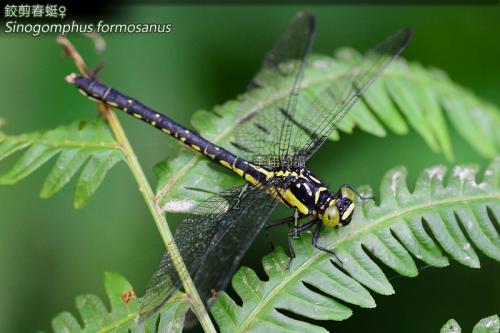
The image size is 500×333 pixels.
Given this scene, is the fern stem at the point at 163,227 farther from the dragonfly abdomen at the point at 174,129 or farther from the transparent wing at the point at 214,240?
the dragonfly abdomen at the point at 174,129

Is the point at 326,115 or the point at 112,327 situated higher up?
the point at 326,115

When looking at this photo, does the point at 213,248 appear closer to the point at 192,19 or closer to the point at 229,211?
the point at 229,211

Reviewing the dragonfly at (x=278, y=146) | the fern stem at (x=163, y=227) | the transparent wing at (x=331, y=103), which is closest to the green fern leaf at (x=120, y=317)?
the fern stem at (x=163, y=227)

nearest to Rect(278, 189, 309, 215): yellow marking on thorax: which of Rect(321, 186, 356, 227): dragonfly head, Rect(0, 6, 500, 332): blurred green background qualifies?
Rect(321, 186, 356, 227): dragonfly head

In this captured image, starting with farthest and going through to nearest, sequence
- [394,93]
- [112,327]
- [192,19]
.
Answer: [192,19], [394,93], [112,327]

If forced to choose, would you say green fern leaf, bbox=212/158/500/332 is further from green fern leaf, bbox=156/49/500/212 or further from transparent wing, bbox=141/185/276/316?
green fern leaf, bbox=156/49/500/212

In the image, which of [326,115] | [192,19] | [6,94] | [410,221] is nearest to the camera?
[410,221]

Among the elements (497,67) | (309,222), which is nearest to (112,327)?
(309,222)
